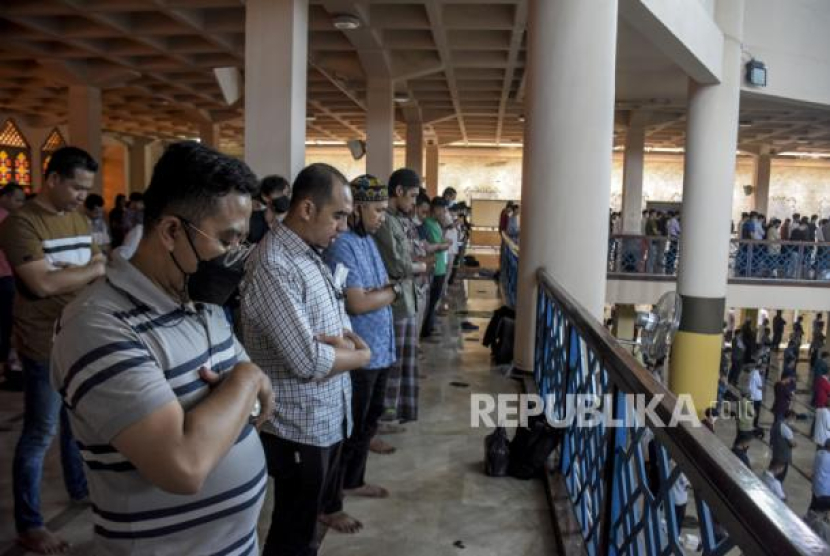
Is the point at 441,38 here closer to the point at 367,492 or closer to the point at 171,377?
the point at 367,492

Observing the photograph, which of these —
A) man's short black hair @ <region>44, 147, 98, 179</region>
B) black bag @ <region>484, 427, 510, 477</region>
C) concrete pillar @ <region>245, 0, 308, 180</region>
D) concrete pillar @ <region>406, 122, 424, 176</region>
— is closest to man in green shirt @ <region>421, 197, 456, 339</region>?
concrete pillar @ <region>245, 0, 308, 180</region>

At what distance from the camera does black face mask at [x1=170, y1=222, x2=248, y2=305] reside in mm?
1276

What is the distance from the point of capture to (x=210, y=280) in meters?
1.29

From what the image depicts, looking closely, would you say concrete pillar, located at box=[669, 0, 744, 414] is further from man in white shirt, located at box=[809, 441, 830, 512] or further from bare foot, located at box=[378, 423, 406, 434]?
bare foot, located at box=[378, 423, 406, 434]

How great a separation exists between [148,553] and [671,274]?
45.3 feet

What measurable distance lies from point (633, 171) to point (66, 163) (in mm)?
16103

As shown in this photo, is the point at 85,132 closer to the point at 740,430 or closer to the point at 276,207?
the point at 276,207

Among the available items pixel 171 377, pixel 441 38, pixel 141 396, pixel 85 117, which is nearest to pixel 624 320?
pixel 441 38

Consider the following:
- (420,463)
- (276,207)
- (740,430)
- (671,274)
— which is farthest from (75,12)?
(671,274)

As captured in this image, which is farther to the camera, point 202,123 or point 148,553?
point 202,123

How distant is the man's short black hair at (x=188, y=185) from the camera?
127 cm

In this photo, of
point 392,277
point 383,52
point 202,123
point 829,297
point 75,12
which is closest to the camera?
point 392,277

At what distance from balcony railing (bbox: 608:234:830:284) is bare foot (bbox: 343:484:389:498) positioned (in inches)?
441

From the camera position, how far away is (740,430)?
10.1 meters
